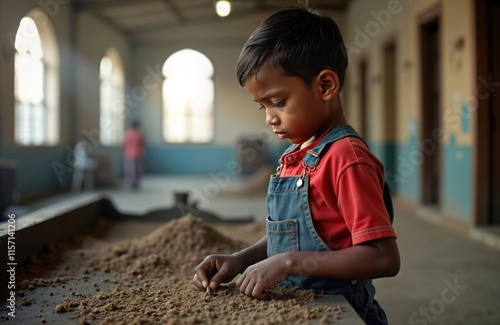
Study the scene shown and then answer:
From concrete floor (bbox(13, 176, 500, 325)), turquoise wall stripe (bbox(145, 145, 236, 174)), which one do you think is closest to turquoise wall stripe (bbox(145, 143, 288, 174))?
turquoise wall stripe (bbox(145, 145, 236, 174))

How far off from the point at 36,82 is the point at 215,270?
8.95 meters

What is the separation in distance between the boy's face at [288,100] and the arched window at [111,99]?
11630 millimetres

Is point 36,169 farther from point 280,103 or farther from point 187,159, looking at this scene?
point 280,103

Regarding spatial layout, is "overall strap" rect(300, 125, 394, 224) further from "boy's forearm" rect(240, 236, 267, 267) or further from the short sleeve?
"boy's forearm" rect(240, 236, 267, 267)

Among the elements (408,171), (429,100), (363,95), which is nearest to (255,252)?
(429,100)

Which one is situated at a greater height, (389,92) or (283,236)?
(389,92)

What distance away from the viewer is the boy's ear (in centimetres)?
108

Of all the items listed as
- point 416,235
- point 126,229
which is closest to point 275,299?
point 126,229

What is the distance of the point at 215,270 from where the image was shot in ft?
4.03

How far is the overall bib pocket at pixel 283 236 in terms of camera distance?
1104 mm

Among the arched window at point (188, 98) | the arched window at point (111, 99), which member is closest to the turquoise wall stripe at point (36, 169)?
the arched window at point (111, 99)

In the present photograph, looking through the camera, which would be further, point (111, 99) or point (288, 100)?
point (111, 99)

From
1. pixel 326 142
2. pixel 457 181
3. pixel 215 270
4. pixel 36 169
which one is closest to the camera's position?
pixel 326 142

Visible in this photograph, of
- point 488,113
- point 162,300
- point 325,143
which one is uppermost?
point 488,113
